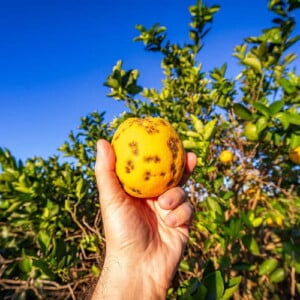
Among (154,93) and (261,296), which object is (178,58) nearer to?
(154,93)

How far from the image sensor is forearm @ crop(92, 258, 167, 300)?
1330 millimetres

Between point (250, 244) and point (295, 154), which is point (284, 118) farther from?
point (250, 244)

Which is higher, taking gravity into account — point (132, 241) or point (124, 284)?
point (132, 241)

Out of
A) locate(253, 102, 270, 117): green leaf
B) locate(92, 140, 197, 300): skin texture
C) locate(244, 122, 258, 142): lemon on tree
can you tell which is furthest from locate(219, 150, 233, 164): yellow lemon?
locate(92, 140, 197, 300): skin texture

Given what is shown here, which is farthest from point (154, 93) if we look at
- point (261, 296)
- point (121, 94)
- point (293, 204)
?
point (261, 296)

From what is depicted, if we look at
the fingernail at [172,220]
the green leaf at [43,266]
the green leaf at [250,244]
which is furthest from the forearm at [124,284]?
the green leaf at [43,266]

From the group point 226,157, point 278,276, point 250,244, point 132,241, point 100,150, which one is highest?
point 100,150

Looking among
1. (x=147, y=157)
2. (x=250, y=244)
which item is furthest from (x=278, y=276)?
(x=147, y=157)

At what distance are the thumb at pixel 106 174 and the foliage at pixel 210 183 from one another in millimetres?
633

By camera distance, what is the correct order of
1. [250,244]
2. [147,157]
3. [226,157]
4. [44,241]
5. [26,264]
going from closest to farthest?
1. [147,157]
2. [250,244]
3. [44,241]
4. [26,264]
5. [226,157]

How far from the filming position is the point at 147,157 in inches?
49.5

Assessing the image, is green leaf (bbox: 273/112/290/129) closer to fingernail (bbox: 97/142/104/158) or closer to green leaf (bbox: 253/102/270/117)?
green leaf (bbox: 253/102/270/117)

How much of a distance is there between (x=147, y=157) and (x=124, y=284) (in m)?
0.54

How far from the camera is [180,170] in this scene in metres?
1.38
